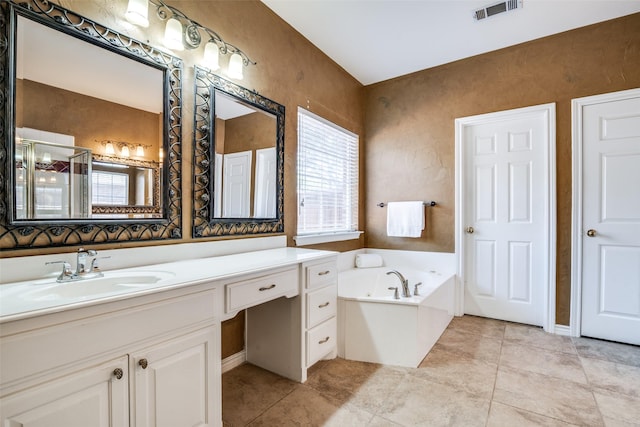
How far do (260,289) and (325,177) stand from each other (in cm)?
168

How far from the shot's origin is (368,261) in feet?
10.8

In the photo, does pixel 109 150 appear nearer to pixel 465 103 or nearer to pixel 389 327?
pixel 389 327

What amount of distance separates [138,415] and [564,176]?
3.30 meters

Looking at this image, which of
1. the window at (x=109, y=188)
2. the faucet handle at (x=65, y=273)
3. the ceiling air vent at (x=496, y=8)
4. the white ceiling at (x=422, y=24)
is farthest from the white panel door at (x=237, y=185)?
the ceiling air vent at (x=496, y=8)

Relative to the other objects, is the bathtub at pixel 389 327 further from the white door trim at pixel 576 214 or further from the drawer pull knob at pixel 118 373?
the drawer pull knob at pixel 118 373

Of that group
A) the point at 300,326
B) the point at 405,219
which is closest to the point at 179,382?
the point at 300,326

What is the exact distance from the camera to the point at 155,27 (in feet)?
5.22

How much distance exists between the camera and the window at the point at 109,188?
4.59ft

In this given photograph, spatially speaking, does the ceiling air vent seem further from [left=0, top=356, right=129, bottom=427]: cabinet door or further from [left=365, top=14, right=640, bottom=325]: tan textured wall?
[left=0, top=356, right=129, bottom=427]: cabinet door

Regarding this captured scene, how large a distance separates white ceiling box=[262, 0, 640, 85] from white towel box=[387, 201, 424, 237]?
147cm

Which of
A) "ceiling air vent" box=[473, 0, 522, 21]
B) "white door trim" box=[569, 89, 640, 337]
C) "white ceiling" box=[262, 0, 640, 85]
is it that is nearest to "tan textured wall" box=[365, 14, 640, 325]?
"white door trim" box=[569, 89, 640, 337]

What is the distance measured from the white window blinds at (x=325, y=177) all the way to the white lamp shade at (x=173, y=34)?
3.81ft

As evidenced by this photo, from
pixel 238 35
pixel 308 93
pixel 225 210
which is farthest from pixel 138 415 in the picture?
pixel 308 93

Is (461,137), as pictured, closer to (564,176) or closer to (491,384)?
(564,176)
